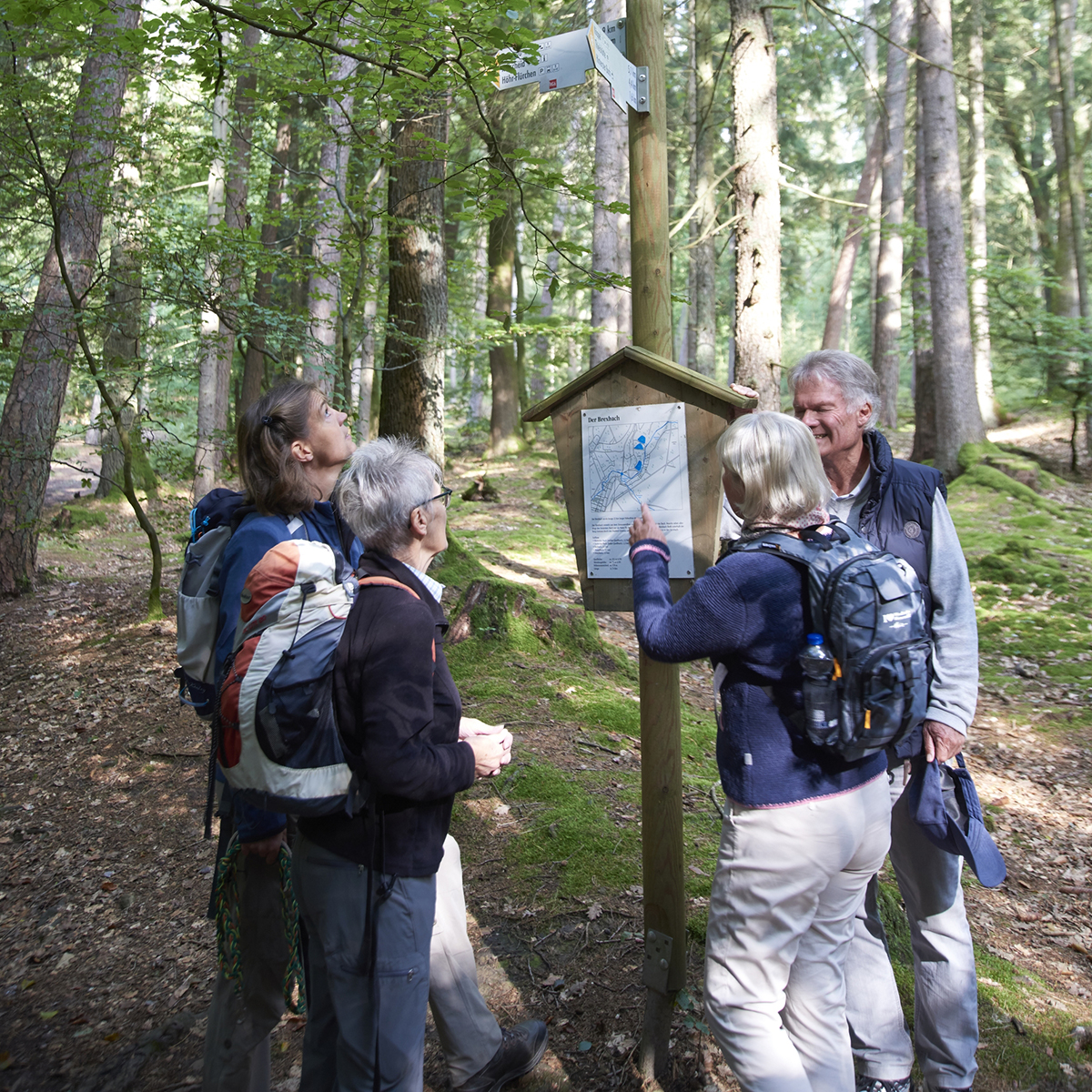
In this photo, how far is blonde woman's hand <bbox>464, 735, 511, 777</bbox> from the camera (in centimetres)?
212

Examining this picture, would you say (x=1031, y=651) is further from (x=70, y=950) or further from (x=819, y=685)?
(x=70, y=950)

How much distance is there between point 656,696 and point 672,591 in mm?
341

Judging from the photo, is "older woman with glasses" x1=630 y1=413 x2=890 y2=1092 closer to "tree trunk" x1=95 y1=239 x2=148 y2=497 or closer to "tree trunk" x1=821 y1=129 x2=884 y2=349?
"tree trunk" x1=95 y1=239 x2=148 y2=497

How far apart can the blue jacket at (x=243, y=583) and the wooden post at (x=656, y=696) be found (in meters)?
1.14

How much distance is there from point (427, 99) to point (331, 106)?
4.47m

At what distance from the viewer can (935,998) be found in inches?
96.1

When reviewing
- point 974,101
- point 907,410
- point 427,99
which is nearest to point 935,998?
point 427,99

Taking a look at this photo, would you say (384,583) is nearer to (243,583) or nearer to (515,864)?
(243,583)

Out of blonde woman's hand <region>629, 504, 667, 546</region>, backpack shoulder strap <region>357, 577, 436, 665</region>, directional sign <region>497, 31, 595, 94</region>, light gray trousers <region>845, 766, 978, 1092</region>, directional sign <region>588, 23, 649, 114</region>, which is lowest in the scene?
light gray trousers <region>845, 766, 978, 1092</region>

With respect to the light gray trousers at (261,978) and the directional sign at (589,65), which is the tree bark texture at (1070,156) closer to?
the directional sign at (589,65)

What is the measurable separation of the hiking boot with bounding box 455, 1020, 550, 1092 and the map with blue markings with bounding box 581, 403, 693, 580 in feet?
4.84

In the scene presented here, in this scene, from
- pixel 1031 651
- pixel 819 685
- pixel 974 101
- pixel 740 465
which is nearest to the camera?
pixel 819 685

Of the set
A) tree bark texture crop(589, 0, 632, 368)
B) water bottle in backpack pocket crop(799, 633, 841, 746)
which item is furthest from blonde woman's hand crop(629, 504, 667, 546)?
tree bark texture crop(589, 0, 632, 368)

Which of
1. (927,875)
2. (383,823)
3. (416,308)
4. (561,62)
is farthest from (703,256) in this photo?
(383,823)
